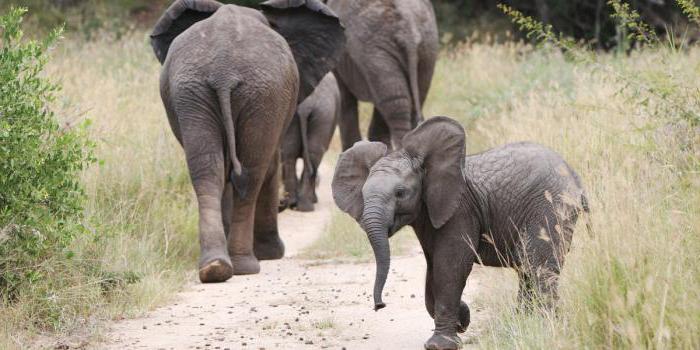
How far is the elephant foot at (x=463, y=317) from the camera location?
21.0ft

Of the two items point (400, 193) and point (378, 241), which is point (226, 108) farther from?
point (378, 241)

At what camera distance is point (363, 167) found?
614 centimetres

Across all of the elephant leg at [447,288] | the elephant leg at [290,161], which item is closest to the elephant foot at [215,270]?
the elephant leg at [447,288]

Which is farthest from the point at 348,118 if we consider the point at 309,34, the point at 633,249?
the point at 633,249

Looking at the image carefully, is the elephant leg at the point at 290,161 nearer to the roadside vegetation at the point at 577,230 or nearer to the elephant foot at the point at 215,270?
the roadside vegetation at the point at 577,230

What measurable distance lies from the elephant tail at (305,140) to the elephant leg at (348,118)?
38 cm

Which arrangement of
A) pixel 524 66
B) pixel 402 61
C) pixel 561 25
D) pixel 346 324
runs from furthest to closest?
pixel 561 25
pixel 524 66
pixel 402 61
pixel 346 324

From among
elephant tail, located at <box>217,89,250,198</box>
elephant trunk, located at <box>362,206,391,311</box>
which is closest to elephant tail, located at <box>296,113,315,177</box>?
elephant tail, located at <box>217,89,250,198</box>

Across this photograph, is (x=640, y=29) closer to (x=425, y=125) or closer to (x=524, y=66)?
(x=425, y=125)

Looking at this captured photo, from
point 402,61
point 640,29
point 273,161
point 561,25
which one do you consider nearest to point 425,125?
point 640,29

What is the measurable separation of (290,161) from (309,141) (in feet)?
0.93

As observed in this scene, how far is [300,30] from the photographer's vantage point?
32.4 ft

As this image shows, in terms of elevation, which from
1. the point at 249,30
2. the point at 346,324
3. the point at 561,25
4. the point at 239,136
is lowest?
the point at 561,25

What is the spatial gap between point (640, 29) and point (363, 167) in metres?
2.21
